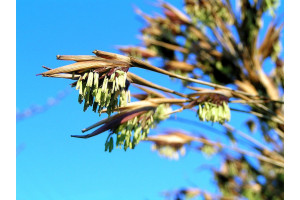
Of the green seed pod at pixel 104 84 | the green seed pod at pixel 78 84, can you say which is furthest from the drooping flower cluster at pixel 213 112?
the green seed pod at pixel 78 84

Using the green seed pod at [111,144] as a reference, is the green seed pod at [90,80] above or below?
above

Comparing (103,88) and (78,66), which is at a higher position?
(78,66)

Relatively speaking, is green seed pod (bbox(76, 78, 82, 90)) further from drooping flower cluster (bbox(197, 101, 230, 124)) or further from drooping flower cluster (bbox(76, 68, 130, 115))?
drooping flower cluster (bbox(197, 101, 230, 124))

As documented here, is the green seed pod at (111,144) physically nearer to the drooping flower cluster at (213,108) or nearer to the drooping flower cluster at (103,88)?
the drooping flower cluster at (103,88)

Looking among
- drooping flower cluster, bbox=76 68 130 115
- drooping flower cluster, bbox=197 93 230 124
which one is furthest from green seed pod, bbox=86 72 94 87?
drooping flower cluster, bbox=197 93 230 124

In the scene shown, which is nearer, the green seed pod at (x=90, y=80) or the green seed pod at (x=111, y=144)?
the green seed pod at (x=90, y=80)

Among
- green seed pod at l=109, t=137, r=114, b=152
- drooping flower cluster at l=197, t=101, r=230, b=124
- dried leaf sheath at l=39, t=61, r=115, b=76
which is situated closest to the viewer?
dried leaf sheath at l=39, t=61, r=115, b=76

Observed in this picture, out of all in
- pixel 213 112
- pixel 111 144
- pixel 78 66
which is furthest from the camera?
pixel 213 112

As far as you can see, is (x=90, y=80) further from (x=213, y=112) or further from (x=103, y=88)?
(x=213, y=112)

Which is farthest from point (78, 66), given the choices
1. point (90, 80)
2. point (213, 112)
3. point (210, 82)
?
point (210, 82)

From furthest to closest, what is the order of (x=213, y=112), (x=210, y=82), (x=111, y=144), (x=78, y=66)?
(x=210, y=82) → (x=213, y=112) → (x=111, y=144) → (x=78, y=66)
